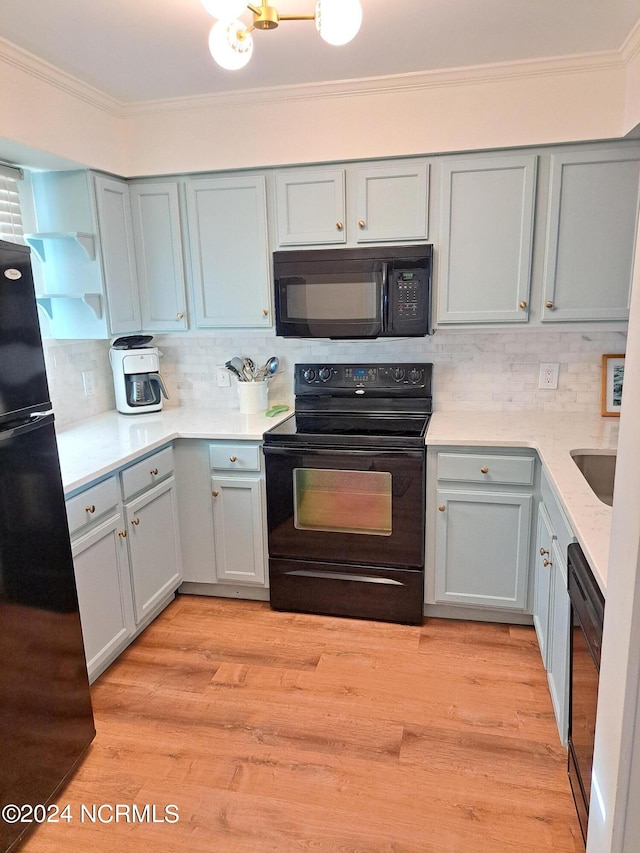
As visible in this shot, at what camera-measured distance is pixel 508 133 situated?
8.13 ft

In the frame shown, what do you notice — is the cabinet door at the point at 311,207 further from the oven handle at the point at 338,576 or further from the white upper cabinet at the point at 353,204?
the oven handle at the point at 338,576

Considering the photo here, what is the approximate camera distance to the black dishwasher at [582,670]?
1347 mm

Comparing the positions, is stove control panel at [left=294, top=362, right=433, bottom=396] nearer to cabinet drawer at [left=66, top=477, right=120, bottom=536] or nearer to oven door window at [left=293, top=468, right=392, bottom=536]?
oven door window at [left=293, top=468, right=392, bottom=536]

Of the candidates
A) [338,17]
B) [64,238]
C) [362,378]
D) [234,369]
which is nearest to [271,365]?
[234,369]

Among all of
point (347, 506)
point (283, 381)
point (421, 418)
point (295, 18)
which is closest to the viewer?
point (295, 18)

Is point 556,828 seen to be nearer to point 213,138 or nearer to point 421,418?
point 421,418

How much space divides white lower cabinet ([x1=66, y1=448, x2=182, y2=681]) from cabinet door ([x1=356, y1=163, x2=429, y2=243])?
144 centimetres

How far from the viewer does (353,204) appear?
8.86 ft

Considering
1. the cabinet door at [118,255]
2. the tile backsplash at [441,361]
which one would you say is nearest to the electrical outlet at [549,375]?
the tile backsplash at [441,361]

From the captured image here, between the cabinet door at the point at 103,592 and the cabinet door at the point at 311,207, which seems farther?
the cabinet door at the point at 311,207

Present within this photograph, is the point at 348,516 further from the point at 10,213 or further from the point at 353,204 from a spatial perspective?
the point at 10,213

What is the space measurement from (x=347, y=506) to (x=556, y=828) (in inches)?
55.6

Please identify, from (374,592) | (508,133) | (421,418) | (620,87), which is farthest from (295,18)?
(374,592)

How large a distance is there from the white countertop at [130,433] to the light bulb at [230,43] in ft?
4.67
